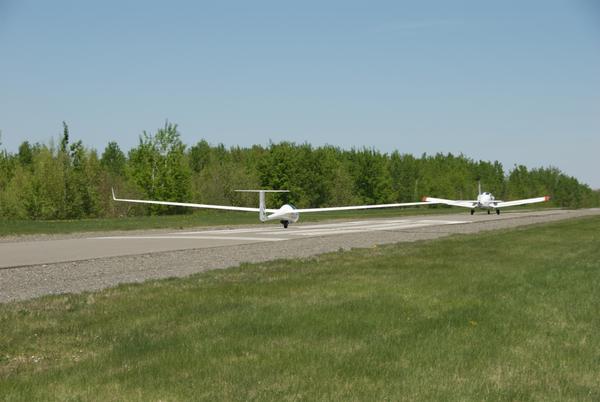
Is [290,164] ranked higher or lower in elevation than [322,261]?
higher

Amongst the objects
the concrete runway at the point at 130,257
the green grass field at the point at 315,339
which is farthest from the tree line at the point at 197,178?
the green grass field at the point at 315,339

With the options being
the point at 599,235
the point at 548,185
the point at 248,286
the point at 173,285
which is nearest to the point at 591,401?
the point at 248,286

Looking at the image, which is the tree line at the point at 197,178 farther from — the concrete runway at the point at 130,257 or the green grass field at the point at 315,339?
the green grass field at the point at 315,339

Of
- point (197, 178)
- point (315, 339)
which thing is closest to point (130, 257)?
point (315, 339)

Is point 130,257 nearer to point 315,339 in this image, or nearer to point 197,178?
point 315,339

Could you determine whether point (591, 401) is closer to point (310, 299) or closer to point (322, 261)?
point (310, 299)

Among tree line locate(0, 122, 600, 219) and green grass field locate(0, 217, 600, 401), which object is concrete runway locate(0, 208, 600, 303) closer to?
green grass field locate(0, 217, 600, 401)

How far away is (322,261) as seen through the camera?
54.1 ft

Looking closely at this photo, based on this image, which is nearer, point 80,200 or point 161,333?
point 161,333

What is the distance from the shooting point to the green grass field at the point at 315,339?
5598 mm

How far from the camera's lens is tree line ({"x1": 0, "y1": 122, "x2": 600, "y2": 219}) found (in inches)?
2375

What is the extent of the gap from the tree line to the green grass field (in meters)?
52.4

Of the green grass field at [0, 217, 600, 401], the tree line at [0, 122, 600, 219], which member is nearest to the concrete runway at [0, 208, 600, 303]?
the green grass field at [0, 217, 600, 401]

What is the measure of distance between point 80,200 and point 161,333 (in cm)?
5634
